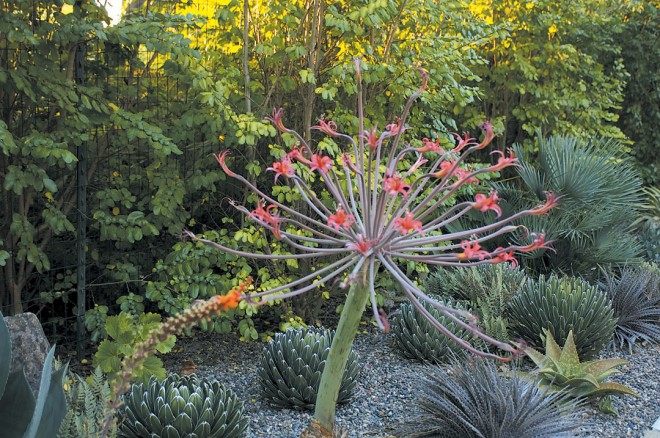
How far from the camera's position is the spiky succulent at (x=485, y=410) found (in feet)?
11.7

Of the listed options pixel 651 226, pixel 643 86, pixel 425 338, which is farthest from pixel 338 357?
pixel 643 86

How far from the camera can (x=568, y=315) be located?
4992 mm

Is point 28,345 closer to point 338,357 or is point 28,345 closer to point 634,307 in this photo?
point 338,357

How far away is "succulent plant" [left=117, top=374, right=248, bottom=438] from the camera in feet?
10.9

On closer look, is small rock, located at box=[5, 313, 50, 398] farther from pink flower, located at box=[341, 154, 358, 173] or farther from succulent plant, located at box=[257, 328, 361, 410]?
pink flower, located at box=[341, 154, 358, 173]

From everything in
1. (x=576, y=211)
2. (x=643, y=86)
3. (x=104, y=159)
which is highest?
(x=643, y=86)

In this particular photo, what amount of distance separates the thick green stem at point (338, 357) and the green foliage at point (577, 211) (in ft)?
13.9

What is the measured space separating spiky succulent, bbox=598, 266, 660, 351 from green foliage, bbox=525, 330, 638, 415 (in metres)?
1.19

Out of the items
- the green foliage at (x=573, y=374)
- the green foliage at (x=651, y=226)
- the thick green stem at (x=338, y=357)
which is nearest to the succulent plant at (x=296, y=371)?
the green foliage at (x=573, y=374)

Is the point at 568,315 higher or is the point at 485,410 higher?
the point at 568,315

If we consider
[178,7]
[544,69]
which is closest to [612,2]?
[544,69]

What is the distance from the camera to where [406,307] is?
5.16 m

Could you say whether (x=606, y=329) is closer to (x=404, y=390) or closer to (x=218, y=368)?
(x=404, y=390)

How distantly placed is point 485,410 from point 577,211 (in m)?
3.70
